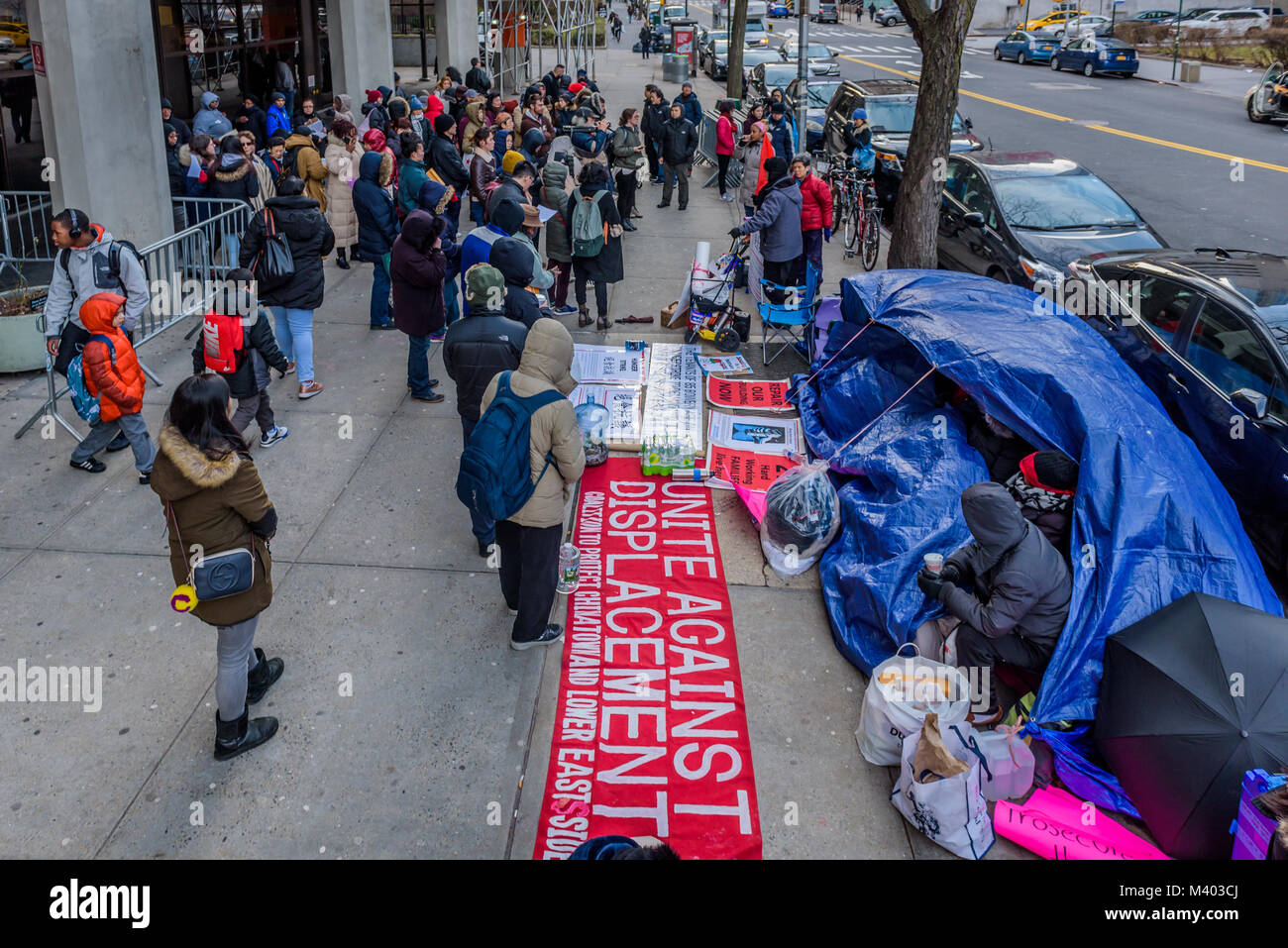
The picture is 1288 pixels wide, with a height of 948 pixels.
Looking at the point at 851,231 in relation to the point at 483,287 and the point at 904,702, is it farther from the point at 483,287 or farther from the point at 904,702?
the point at 904,702

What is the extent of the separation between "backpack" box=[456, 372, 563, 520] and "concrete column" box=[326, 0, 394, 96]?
16080 millimetres

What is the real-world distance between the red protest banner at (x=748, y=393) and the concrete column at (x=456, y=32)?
19.2m

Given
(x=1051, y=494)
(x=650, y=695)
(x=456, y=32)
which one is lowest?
(x=650, y=695)

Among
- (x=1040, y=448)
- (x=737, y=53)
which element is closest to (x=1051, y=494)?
(x=1040, y=448)

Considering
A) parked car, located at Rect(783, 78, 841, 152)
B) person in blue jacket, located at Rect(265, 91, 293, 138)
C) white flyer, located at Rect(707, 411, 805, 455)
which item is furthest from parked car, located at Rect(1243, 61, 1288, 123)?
white flyer, located at Rect(707, 411, 805, 455)

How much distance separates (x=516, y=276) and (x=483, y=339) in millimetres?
990

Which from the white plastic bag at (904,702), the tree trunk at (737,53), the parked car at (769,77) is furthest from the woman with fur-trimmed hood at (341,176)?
the parked car at (769,77)

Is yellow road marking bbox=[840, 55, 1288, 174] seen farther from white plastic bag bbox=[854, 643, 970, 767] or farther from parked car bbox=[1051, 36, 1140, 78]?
white plastic bag bbox=[854, 643, 970, 767]

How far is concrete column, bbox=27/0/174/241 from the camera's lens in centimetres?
991

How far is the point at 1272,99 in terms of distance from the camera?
981 inches

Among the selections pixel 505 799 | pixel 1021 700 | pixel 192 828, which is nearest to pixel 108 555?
pixel 192 828

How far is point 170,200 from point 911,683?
391 inches

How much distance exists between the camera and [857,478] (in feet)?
22.6

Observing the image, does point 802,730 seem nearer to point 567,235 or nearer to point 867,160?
point 567,235
